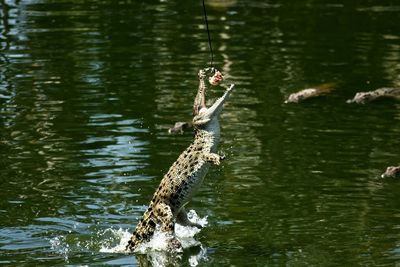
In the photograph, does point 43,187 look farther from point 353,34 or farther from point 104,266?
point 353,34

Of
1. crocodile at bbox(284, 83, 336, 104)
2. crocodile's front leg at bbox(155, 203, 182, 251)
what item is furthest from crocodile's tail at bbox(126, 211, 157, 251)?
crocodile at bbox(284, 83, 336, 104)

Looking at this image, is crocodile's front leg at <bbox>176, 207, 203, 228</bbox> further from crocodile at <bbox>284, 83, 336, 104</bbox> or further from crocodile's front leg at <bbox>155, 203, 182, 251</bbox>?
crocodile at <bbox>284, 83, 336, 104</bbox>

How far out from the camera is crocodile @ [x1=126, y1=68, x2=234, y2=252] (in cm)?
1090

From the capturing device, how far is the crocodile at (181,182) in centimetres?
1090

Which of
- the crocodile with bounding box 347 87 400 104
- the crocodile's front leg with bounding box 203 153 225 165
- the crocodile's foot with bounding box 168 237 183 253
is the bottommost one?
the crocodile with bounding box 347 87 400 104

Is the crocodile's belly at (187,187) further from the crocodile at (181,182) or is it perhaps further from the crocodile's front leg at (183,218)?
the crocodile's front leg at (183,218)

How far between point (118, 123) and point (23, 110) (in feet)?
6.05

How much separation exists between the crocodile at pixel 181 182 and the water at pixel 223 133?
285 millimetres

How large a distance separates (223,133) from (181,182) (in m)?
4.97

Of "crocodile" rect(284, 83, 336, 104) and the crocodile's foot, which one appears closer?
the crocodile's foot

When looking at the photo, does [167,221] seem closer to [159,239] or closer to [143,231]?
[159,239]

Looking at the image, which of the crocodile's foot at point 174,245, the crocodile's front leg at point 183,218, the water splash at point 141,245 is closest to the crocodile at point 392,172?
the water splash at point 141,245

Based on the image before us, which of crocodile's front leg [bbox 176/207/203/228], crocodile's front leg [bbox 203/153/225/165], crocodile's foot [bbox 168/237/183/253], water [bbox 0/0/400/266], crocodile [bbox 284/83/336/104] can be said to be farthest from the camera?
crocodile [bbox 284/83/336/104]

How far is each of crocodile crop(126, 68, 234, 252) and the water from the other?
29cm
